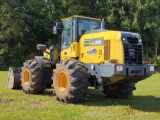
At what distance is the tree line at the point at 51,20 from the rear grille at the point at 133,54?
1981cm

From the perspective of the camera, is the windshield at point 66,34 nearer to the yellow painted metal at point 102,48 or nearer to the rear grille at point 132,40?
the yellow painted metal at point 102,48

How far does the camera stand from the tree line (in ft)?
91.8

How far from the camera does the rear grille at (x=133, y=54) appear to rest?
870 centimetres

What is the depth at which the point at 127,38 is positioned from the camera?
8.81 m

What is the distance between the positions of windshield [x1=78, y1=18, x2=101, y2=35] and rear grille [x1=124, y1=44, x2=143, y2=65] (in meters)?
1.98

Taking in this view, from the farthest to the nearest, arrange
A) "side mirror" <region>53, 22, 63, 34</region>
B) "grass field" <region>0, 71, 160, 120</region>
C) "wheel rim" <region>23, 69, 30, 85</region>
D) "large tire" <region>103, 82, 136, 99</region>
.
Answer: "wheel rim" <region>23, 69, 30, 85</region>, "side mirror" <region>53, 22, 63, 34</region>, "large tire" <region>103, 82, 136, 99</region>, "grass field" <region>0, 71, 160, 120</region>

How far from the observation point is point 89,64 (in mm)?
9414

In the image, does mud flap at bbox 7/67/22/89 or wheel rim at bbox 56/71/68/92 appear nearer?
wheel rim at bbox 56/71/68/92

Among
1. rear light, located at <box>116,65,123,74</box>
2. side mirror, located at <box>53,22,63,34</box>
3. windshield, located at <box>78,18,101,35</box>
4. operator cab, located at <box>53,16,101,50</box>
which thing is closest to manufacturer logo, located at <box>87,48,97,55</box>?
operator cab, located at <box>53,16,101,50</box>

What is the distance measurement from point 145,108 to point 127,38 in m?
2.21

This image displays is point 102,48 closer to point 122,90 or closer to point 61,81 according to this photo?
point 61,81

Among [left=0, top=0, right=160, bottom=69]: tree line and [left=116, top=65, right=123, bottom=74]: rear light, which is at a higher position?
[left=0, top=0, right=160, bottom=69]: tree line

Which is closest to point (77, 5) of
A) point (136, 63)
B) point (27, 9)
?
point (27, 9)

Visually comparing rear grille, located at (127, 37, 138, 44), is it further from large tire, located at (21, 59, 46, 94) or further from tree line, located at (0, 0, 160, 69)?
tree line, located at (0, 0, 160, 69)
